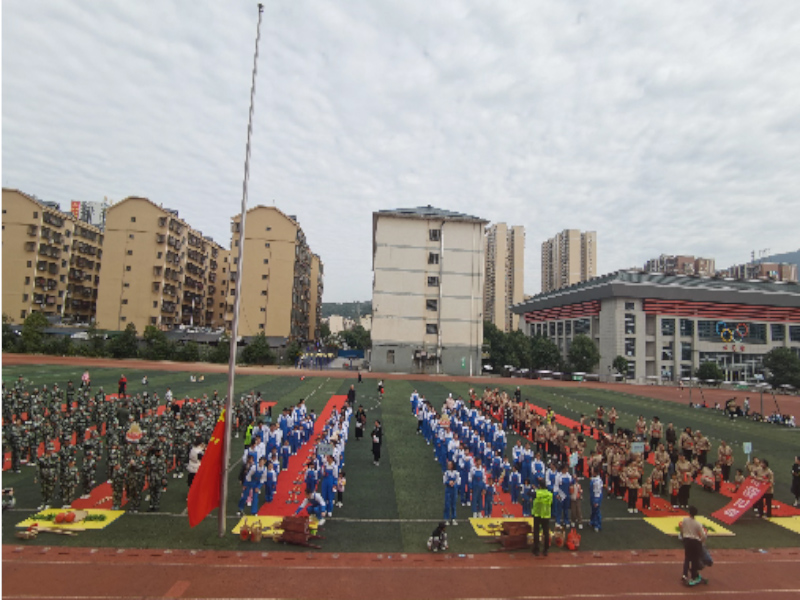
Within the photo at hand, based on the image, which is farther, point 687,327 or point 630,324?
point 687,327

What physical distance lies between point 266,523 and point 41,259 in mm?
70337

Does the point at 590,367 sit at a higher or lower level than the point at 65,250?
lower

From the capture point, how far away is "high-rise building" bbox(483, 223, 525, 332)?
130 metres

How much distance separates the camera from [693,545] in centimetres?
991

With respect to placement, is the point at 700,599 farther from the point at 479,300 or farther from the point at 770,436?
the point at 479,300

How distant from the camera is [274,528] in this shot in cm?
1180

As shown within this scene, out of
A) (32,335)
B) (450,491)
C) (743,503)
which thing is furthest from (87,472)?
(32,335)

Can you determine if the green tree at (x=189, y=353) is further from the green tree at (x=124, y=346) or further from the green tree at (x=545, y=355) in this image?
the green tree at (x=545, y=355)

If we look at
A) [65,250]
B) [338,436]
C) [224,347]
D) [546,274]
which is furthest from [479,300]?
[546,274]

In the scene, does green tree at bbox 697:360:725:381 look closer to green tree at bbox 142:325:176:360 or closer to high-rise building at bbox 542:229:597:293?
green tree at bbox 142:325:176:360

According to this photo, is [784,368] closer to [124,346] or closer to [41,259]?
[124,346]

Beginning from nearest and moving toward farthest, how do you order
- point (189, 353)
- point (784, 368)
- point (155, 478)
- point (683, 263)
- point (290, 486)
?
point (155, 478) < point (290, 486) < point (784, 368) < point (189, 353) < point (683, 263)

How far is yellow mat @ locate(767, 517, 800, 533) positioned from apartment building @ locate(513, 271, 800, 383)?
51699 mm

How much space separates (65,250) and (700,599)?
270 feet
